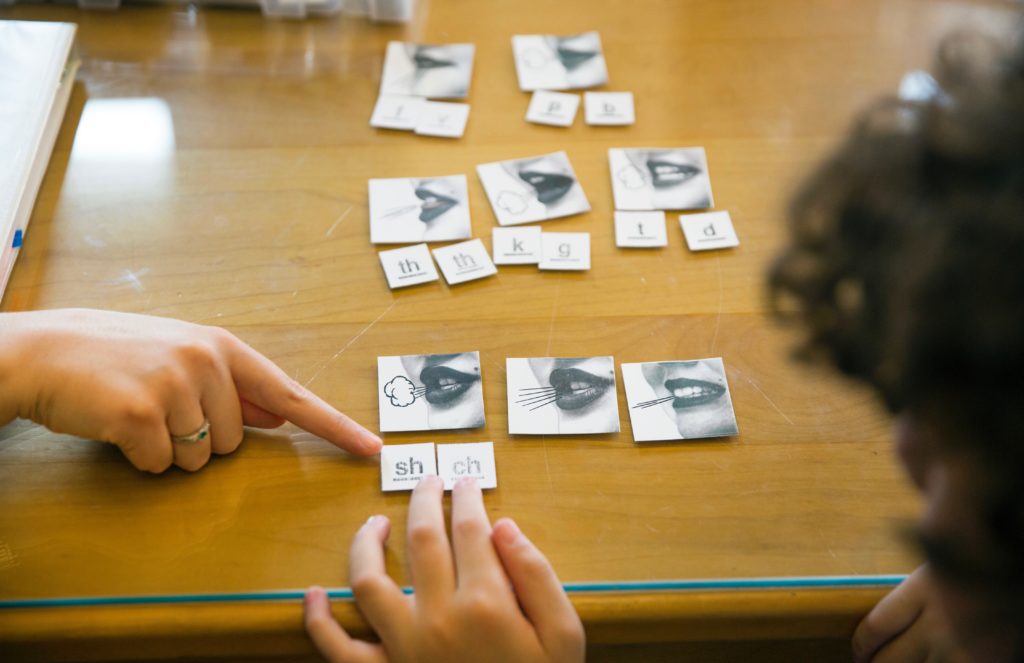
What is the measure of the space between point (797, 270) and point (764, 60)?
647 mm

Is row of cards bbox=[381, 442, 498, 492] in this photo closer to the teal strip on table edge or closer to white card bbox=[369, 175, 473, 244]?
the teal strip on table edge

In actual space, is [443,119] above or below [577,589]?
above

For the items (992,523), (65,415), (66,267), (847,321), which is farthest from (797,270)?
(66,267)

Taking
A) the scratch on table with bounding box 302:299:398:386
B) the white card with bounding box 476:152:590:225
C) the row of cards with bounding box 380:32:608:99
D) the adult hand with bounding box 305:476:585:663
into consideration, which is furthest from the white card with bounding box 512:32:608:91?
the adult hand with bounding box 305:476:585:663

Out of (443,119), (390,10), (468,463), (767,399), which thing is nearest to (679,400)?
(767,399)

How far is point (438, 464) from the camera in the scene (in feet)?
2.35

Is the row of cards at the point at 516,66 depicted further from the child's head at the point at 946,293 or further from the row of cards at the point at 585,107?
the child's head at the point at 946,293

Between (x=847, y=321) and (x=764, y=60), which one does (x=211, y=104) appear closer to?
(x=764, y=60)

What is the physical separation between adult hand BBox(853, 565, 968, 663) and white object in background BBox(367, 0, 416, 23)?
2.58 feet

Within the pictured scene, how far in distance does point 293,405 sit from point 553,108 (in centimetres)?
45

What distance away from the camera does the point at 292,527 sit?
0.67m

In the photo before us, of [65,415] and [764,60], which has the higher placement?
[764,60]

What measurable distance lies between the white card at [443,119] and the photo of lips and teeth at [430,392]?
0.94 feet

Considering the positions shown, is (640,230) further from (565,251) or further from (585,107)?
(585,107)
